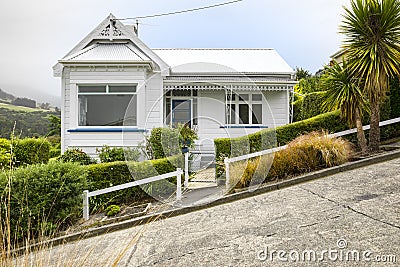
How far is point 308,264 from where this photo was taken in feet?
15.8

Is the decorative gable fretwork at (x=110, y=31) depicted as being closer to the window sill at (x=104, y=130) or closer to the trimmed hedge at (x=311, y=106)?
the window sill at (x=104, y=130)

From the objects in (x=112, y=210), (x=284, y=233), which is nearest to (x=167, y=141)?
(x=112, y=210)

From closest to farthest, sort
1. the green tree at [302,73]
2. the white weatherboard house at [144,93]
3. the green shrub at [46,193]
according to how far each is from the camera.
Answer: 1. the green shrub at [46,193]
2. the white weatherboard house at [144,93]
3. the green tree at [302,73]

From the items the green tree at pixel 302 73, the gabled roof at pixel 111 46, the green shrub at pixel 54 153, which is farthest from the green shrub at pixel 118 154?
the green tree at pixel 302 73

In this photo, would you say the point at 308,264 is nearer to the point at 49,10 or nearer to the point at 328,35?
the point at 49,10

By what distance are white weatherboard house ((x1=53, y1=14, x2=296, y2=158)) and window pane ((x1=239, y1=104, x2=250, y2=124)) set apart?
0.05 m

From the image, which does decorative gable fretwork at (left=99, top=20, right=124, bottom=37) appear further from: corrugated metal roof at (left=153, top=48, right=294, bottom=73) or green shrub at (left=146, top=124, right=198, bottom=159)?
green shrub at (left=146, top=124, right=198, bottom=159)

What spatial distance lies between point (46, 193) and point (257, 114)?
11.5 meters

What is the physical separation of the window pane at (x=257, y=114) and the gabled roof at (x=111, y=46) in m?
4.98

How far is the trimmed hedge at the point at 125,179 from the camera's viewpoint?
10039mm

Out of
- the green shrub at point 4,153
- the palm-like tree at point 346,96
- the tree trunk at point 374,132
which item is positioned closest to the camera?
the palm-like tree at point 346,96

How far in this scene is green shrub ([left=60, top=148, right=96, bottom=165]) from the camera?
1287 centimetres

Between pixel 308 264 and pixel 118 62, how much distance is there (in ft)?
35.3

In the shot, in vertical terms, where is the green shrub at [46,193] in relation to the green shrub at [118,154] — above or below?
below
